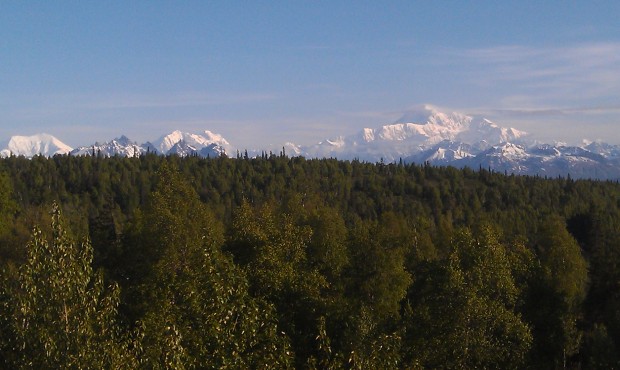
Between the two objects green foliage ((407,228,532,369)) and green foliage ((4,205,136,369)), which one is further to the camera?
green foliage ((407,228,532,369))

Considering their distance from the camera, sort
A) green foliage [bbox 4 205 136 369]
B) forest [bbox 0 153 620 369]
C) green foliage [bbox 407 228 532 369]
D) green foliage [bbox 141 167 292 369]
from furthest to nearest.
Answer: green foliage [bbox 407 228 532 369]
green foliage [bbox 141 167 292 369]
forest [bbox 0 153 620 369]
green foliage [bbox 4 205 136 369]

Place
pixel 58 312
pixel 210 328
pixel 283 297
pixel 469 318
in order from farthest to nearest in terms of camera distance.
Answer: pixel 283 297 → pixel 469 318 → pixel 210 328 → pixel 58 312

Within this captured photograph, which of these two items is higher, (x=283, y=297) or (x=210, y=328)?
(x=210, y=328)

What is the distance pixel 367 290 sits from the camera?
4531 cm

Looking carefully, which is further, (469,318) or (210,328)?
(469,318)

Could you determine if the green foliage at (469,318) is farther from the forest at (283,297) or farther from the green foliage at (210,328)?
the green foliage at (210,328)

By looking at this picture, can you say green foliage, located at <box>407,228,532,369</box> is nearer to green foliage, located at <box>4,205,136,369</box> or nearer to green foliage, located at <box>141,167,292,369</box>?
green foliage, located at <box>141,167,292,369</box>

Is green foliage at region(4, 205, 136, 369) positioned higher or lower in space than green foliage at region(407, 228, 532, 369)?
higher

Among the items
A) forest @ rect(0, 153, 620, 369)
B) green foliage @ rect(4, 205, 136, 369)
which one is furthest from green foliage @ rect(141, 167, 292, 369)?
green foliage @ rect(4, 205, 136, 369)

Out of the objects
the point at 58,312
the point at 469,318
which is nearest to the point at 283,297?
the point at 469,318


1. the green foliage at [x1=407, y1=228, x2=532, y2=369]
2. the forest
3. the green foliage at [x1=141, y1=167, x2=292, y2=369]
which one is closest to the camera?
the forest

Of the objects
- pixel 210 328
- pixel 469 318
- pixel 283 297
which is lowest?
pixel 283 297

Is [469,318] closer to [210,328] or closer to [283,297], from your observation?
[283,297]

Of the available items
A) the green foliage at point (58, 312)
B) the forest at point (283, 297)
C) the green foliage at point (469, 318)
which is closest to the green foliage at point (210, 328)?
the forest at point (283, 297)
